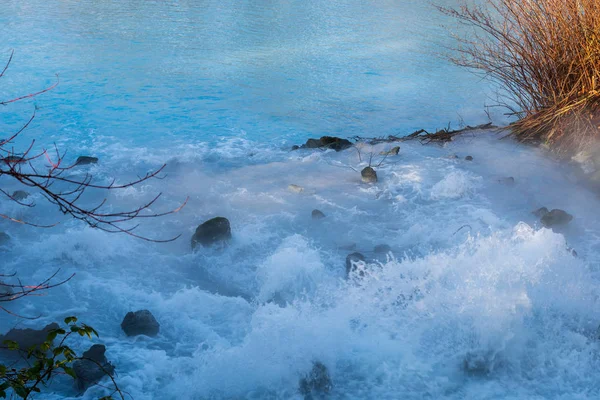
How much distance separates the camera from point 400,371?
14.3ft

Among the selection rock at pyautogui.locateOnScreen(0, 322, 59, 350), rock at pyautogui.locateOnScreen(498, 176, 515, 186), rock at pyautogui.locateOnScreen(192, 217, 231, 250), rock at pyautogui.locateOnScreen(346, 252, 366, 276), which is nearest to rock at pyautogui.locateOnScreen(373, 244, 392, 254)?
rock at pyautogui.locateOnScreen(346, 252, 366, 276)

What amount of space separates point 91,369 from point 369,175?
14.3ft

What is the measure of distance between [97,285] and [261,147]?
4.24 metres

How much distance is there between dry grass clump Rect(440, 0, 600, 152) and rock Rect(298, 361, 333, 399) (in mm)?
5067

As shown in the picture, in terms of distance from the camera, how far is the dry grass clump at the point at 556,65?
7039mm

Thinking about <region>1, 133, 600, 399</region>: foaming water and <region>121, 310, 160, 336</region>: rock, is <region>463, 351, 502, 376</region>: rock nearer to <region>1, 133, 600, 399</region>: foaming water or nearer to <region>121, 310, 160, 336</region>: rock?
<region>1, 133, 600, 399</region>: foaming water

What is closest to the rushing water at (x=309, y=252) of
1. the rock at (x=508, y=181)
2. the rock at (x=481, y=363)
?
the rock at (x=481, y=363)

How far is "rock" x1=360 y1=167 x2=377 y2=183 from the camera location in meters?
7.47

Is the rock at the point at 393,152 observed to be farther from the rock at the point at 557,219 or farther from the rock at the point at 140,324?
the rock at the point at 140,324

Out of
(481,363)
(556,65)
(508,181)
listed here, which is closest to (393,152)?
(508,181)

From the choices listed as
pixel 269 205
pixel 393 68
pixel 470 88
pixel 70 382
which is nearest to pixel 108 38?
pixel 393 68

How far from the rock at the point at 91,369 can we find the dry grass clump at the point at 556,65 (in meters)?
5.80

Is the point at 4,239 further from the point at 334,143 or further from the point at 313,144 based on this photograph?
the point at 334,143

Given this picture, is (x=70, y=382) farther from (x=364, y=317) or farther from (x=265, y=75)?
(x=265, y=75)
